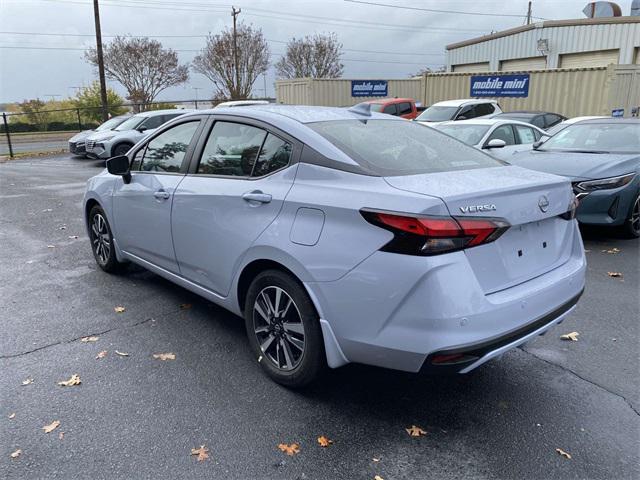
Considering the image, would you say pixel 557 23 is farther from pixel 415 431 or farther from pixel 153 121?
pixel 415 431

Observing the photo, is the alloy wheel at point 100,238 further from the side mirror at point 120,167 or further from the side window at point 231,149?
the side window at point 231,149

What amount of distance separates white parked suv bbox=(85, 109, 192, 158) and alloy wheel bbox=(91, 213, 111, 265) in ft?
34.6

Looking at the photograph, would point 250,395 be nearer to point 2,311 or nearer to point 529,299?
point 529,299

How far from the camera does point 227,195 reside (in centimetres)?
335

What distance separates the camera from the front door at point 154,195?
398 cm

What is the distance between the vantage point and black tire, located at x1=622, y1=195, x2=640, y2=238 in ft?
20.8

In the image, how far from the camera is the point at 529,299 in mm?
2629

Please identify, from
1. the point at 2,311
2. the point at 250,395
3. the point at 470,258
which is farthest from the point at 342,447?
the point at 2,311

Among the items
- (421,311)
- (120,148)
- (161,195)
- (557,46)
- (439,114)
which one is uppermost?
(557,46)

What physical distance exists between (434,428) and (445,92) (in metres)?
18.0

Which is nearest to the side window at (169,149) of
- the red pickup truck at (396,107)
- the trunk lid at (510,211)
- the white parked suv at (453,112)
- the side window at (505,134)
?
the trunk lid at (510,211)

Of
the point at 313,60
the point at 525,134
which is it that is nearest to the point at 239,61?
the point at 313,60

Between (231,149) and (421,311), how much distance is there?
1867 millimetres

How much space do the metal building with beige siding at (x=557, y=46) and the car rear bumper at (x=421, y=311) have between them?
73.1ft
